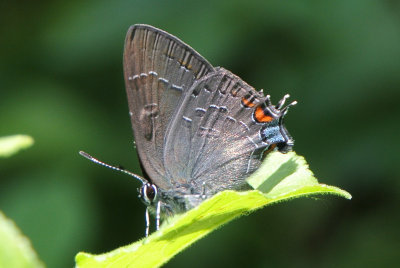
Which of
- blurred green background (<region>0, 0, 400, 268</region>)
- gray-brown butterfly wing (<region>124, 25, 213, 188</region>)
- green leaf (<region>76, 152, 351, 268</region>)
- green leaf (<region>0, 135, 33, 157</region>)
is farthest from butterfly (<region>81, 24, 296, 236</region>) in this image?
green leaf (<region>0, 135, 33, 157</region>)

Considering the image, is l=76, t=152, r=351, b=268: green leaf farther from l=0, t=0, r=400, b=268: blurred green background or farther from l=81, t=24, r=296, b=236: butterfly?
l=0, t=0, r=400, b=268: blurred green background

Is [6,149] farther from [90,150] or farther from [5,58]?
[5,58]

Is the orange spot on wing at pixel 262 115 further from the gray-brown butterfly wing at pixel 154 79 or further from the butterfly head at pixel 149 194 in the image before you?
the butterfly head at pixel 149 194

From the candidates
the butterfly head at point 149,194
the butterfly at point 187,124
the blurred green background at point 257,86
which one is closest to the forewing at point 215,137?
the butterfly at point 187,124

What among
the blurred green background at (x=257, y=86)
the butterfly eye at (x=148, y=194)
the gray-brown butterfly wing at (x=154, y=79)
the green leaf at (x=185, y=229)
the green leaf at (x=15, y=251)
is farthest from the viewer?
the blurred green background at (x=257, y=86)

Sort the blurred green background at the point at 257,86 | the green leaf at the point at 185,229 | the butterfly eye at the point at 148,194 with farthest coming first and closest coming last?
the blurred green background at the point at 257,86
the butterfly eye at the point at 148,194
the green leaf at the point at 185,229

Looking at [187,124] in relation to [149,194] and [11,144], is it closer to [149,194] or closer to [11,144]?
[149,194]
